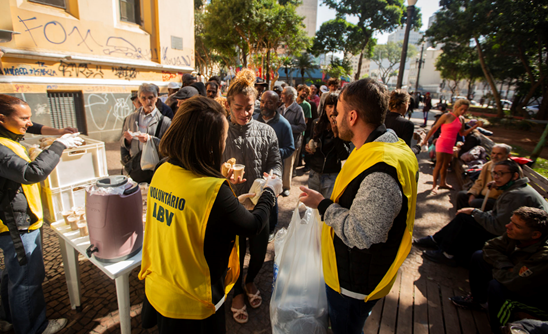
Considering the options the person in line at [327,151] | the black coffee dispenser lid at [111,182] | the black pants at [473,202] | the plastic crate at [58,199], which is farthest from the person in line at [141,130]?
the black pants at [473,202]

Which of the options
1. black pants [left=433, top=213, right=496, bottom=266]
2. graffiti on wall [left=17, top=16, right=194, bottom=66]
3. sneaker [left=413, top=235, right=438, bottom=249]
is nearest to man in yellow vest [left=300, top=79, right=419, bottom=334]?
black pants [left=433, top=213, right=496, bottom=266]

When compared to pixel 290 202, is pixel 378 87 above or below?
above

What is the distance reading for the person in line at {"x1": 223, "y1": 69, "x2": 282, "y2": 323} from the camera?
2.44 metres

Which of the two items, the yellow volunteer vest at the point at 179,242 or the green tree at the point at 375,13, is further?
the green tree at the point at 375,13

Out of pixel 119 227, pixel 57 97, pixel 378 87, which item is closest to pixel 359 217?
pixel 378 87

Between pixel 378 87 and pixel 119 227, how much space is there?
5.80 ft

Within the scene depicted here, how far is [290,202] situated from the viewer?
5.09m

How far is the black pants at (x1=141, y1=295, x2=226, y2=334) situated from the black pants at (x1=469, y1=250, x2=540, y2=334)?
235cm

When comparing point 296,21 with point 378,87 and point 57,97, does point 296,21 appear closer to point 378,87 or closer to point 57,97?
point 57,97

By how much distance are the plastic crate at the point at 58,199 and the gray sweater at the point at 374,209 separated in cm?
234

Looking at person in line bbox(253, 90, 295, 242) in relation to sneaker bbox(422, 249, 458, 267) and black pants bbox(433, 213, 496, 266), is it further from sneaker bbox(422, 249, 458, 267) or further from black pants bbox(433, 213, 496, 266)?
black pants bbox(433, 213, 496, 266)

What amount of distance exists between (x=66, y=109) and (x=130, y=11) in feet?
11.9

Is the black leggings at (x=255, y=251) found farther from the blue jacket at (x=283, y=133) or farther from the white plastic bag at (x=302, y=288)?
the blue jacket at (x=283, y=133)

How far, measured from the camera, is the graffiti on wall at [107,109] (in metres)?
7.84
